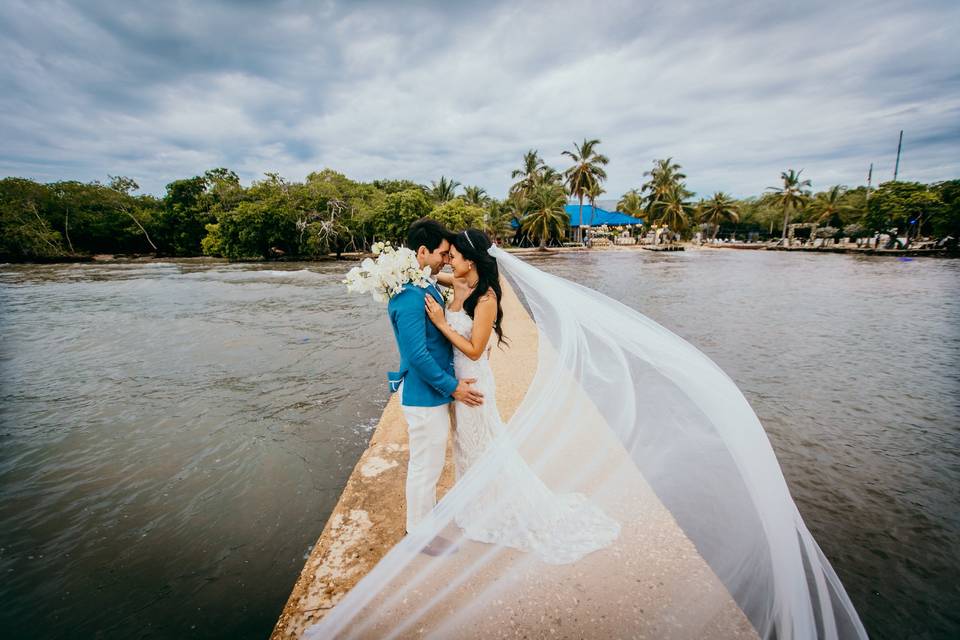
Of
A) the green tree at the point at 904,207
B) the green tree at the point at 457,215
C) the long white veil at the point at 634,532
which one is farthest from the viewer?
the green tree at the point at 904,207

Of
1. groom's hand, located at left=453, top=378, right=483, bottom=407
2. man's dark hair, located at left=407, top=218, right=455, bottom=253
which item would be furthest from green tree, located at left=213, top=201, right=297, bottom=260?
groom's hand, located at left=453, top=378, right=483, bottom=407

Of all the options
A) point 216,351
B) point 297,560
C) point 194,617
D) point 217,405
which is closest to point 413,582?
point 297,560

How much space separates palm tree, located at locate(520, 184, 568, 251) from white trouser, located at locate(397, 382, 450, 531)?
4007cm

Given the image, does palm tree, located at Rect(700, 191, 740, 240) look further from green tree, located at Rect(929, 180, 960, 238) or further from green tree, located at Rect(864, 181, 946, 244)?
green tree, located at Rect(929, 180, 960, 238)

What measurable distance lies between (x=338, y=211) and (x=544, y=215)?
749 inches

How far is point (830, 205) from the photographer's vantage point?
4750 centimetres

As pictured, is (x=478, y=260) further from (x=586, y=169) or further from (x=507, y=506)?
(x=586, y=169)

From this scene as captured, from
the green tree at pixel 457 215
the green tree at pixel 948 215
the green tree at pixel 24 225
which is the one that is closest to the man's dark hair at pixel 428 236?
the green tree at pixel 457 215

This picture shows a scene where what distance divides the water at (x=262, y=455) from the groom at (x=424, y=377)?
110cm

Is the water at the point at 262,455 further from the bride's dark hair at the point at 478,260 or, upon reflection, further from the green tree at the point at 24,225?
the green tree at the point at 24,225

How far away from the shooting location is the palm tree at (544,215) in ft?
133

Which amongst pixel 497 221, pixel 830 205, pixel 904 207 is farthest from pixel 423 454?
pixel 830 205

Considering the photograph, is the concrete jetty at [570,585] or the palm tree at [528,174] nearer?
the concrete jetty at [570,585]

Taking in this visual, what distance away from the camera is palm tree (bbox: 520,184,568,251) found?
40.5 metres
